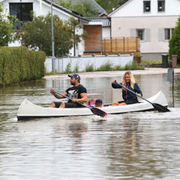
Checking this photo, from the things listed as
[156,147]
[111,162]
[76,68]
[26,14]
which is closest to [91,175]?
[111,162]

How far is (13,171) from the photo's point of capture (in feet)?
21.0

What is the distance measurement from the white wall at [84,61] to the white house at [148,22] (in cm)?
1331

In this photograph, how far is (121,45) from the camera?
50094mm

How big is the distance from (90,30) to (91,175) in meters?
49.8

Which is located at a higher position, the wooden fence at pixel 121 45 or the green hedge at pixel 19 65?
the wooden fence at pixel 121 45

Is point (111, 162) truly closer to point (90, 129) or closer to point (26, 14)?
point (90, 129)

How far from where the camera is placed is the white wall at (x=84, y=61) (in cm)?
4016

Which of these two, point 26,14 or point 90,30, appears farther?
point 90,30

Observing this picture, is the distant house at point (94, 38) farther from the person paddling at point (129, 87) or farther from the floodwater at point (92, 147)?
the floodwater at point (92, 147)

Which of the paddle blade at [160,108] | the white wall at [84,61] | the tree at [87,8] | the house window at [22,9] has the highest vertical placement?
the tree at [87,8]

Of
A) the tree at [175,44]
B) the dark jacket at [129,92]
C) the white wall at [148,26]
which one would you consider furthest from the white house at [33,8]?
the dark jacket at [129,92]

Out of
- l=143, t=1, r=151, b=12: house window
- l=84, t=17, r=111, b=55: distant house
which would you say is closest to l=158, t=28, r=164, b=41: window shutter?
l=143, t=1, r=151, b=12: house window

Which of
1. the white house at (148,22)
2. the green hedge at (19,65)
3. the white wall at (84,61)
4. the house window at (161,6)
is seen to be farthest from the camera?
the house window at (161,6)

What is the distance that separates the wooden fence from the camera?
49562 millimetres
